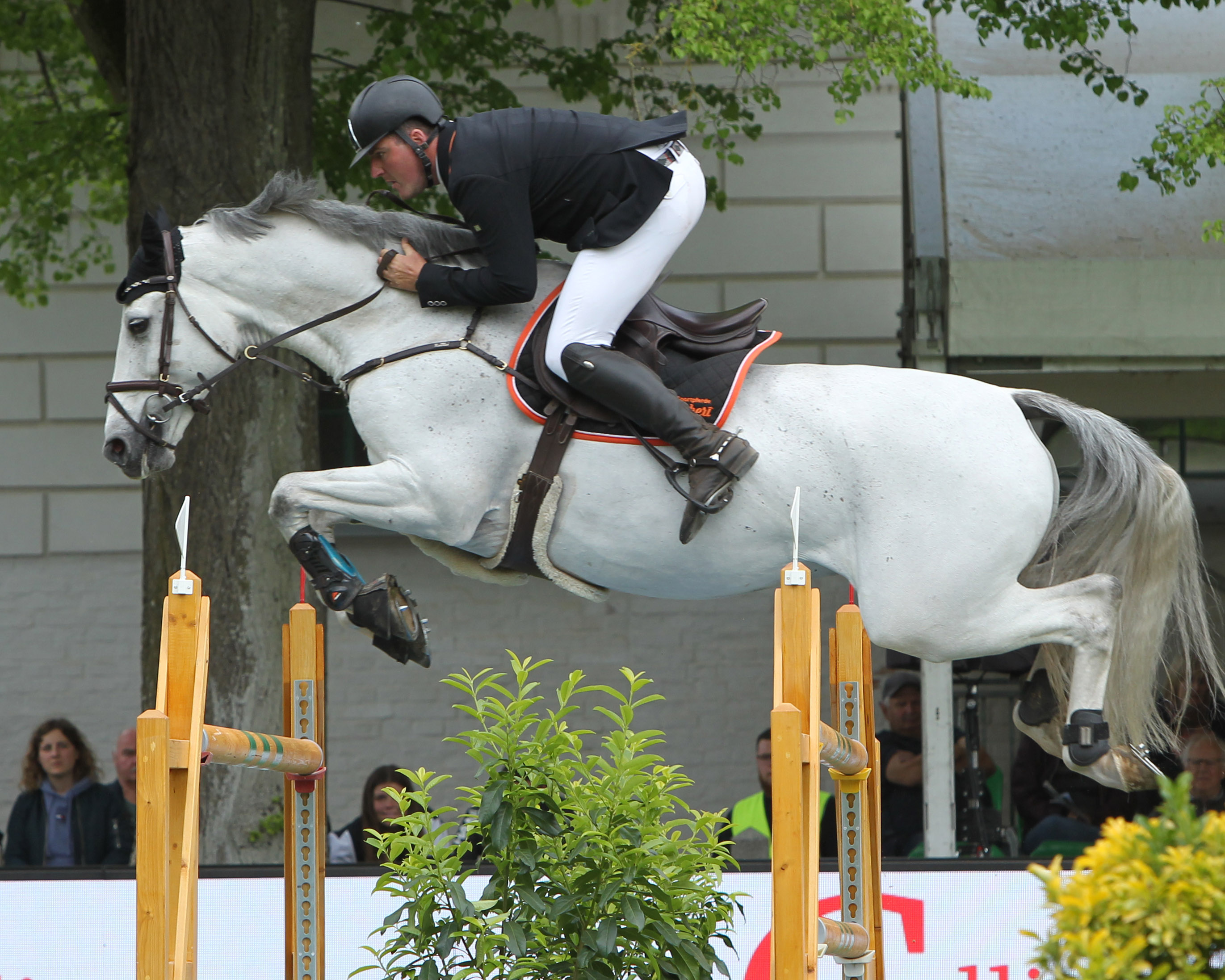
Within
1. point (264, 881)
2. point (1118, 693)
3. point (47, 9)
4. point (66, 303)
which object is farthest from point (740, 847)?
point (47, 9)

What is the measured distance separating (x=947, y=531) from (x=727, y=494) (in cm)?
56

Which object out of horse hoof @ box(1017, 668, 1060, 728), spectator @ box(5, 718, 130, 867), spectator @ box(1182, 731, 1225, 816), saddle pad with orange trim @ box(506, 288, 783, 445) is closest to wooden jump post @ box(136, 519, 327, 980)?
saddle pad with orange trim @ box(506, 288, 783, 445)

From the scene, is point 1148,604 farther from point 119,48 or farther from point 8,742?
point 8,742

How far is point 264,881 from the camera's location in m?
4.66

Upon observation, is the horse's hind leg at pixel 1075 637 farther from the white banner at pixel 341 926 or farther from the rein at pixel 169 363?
the rein at pixel 169 363

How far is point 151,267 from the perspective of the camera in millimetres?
3787

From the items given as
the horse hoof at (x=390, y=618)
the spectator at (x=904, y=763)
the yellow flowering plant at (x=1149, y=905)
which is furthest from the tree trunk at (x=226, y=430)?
the yellow flowering plant at (x=1149, y=905)

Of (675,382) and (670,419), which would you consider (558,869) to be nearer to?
(670,419)

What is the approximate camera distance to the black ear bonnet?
12.4ft

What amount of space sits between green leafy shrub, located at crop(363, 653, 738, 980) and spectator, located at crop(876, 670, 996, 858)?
8.80 feet

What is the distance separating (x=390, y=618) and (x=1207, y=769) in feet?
11.5

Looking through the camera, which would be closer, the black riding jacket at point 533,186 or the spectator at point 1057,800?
the black riding jacket at point 533,186

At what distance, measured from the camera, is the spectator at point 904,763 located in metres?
5.98

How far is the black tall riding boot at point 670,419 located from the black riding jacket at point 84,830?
146 inches
